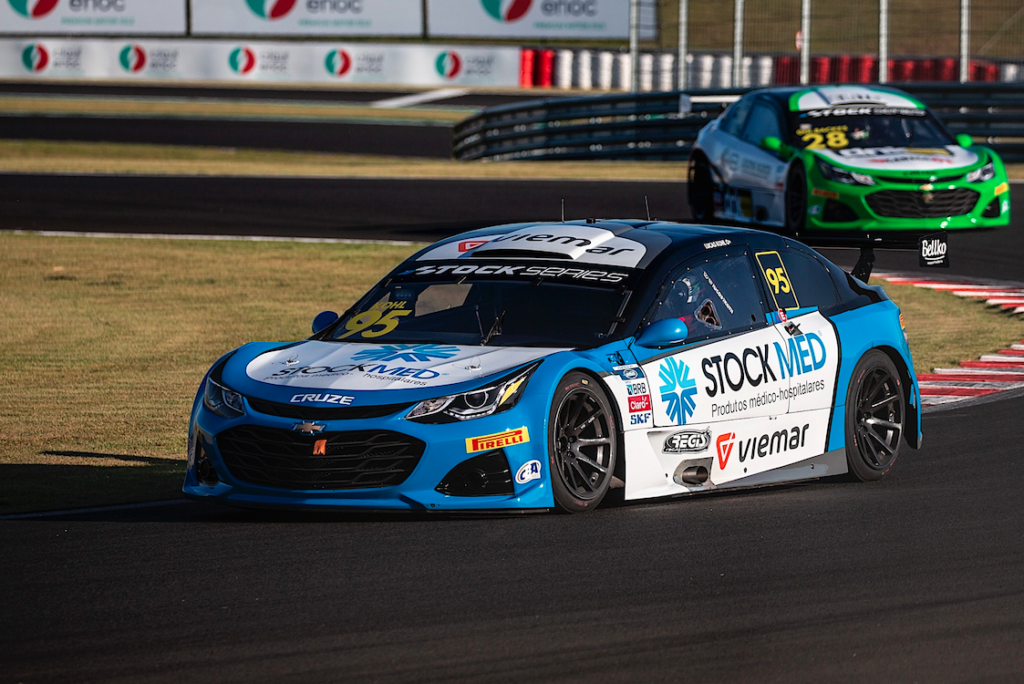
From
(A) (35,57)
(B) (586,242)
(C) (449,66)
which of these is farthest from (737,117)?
(A) (35,57)

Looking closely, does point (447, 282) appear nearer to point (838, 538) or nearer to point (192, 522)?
point (192, 522)

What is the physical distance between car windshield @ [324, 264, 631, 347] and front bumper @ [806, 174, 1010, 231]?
920 cm

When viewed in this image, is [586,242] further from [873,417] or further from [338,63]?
[338,63]

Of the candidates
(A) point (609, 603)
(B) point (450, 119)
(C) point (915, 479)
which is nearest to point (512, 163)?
(B) point (450, 119)

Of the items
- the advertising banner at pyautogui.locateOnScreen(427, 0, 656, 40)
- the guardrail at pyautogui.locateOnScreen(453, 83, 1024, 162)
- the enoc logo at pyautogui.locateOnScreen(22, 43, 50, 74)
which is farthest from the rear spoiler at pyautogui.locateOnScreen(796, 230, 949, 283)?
the enoc logo at pyautogui.locateOnScreen(22, 43, 50, 74)

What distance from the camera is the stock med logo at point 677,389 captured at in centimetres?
778

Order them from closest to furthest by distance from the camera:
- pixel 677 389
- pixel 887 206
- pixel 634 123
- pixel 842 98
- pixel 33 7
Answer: pixel 677 389 < pixel 887 206 < pixel 842 98 < pixel 634 123 < pixel 33 7

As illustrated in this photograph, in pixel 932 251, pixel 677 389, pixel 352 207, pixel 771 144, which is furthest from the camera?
pixel 352 207

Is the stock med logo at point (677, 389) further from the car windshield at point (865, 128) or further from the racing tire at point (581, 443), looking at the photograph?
the car windshield at point (865, 128)

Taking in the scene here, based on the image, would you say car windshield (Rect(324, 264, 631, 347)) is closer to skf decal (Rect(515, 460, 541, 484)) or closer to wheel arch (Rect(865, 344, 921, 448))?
skf decal (Rect(515, 460, 541, 484))

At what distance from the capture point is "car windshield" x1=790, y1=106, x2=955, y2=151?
1777 cm

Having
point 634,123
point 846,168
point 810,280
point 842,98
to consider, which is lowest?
point 634,123

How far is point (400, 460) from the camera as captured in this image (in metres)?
7.11

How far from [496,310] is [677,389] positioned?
0.98 m
